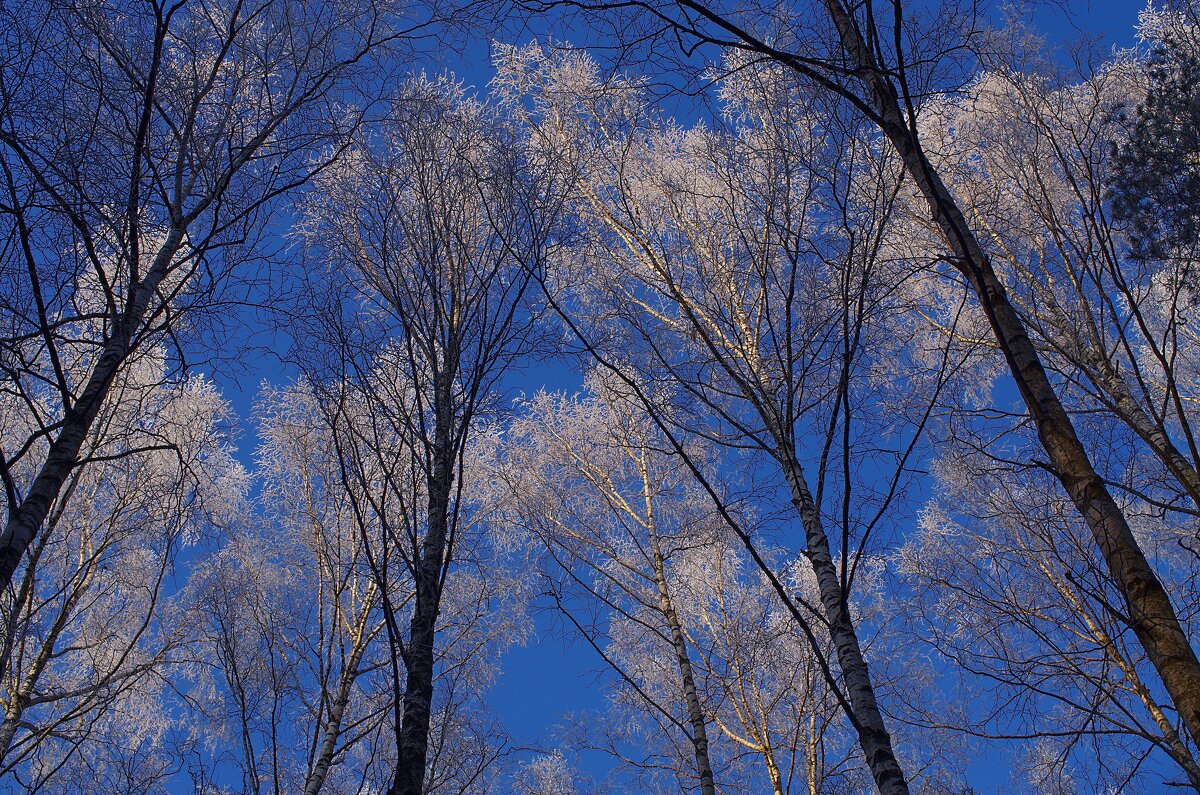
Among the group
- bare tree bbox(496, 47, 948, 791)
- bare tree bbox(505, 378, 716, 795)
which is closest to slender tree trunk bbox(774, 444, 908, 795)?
bare tree bbox(496, 47, 948, 791)

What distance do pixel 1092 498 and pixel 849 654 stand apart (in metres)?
1.45

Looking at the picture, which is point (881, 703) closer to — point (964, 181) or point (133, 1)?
point (964, 181)

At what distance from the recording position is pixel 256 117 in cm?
418

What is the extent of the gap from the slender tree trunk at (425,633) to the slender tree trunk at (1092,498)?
1.97m

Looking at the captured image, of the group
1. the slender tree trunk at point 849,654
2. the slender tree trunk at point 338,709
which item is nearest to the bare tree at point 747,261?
the slender tree trunk at point 849,654

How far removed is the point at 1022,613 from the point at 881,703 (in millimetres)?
1980

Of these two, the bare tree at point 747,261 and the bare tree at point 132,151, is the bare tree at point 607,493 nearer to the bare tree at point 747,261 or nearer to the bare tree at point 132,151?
the bare tree at point 747,261

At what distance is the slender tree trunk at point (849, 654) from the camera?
2.85 metres

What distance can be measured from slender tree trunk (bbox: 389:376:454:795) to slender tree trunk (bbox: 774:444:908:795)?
1.47 m

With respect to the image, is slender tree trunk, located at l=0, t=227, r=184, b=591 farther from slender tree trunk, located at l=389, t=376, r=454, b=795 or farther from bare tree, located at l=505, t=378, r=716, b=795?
bare tree, located at l=505, t=378, r=716, b=795

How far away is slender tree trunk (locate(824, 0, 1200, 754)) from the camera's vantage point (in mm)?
1906

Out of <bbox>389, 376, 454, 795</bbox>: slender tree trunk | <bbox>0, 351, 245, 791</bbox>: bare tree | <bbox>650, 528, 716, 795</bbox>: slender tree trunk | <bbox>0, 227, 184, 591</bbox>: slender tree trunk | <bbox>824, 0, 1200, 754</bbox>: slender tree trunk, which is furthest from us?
<bbox>0, 351, 245, 791</bbox>: bare tree

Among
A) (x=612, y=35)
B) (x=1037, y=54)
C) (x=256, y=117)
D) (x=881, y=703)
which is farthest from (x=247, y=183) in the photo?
(x=1037, y=54)

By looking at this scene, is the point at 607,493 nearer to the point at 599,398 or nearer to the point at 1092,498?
the point at 599,398
